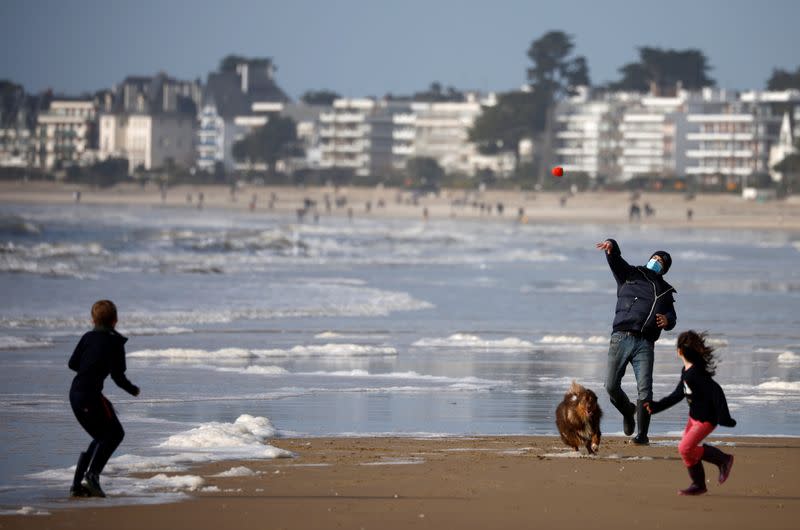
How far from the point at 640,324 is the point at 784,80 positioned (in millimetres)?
186234

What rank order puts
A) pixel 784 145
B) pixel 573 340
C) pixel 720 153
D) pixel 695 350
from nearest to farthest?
pixel 695 350, pixel 573 340, pixel 784 145, pixel 720 153

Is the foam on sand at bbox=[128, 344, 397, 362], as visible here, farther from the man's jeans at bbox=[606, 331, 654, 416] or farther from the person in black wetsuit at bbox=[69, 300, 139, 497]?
the person in black wetsuit at bbox=[69, 300, 139, 497]

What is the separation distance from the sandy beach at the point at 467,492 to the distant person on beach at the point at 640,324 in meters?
0.38

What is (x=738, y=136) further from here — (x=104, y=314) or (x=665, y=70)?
(x=104, y=314)

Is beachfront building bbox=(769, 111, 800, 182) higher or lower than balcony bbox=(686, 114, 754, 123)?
lower

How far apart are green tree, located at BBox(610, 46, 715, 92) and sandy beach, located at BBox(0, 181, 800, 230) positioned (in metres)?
46.6

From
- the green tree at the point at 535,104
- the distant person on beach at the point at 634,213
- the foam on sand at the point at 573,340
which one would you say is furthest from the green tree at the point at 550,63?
the foam on sand at the point at 573,340

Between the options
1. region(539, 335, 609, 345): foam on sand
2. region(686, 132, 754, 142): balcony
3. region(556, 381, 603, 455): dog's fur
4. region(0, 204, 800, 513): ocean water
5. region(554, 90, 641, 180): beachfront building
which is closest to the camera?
region(556, 381, 603, 455): dog's fur

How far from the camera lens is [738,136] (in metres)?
155

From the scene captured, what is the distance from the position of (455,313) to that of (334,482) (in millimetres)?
15052

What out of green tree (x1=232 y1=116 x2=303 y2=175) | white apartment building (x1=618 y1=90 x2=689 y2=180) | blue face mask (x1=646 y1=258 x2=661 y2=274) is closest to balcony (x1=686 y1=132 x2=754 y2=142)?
white apartment building (x1=618 y1=90 x2=689 y2=180)

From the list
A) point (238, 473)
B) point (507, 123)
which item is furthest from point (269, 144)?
point (238, 473)

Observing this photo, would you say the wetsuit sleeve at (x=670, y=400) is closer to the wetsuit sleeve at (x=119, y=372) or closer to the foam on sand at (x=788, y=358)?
the wetsuit sleeve at (x=119, y=372)

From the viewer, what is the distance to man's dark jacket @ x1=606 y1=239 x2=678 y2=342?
10.3 metres
